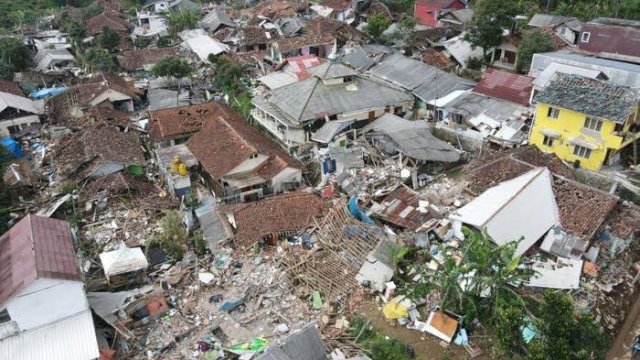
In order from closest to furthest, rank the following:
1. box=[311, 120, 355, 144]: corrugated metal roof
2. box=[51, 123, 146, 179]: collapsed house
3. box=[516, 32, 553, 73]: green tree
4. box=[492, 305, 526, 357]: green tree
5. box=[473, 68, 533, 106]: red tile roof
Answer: box=[492, 305, 526, 357]: green tree → box=[51, 123, 146, 179]: collapsed house → box=[311, 120, 355, 144]: corrugated metal roof → box=[473, 68, 533, 106]: red tile roof → box=[516, 32, 553, 73]: green tree

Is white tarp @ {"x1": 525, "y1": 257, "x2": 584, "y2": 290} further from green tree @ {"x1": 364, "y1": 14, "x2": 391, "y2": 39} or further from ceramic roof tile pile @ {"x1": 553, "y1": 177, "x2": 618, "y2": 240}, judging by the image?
green tree @ {"x1": 364, "y1": 14, "x2": 391, "y2": 39}

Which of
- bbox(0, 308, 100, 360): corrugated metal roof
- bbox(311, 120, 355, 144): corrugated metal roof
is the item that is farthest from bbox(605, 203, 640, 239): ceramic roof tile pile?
bbox(0, 308, 100, 360): corrugated metal roof

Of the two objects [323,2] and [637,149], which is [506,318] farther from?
[323,2]

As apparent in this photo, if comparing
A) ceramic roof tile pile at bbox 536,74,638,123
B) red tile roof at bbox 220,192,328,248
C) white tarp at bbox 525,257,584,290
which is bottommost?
white tarp at bbox 525,257,584,290

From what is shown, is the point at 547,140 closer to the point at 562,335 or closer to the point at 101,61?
the point at 562,335

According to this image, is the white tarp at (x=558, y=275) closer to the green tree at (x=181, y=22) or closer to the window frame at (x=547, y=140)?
the window frame at (x=547, y=140)

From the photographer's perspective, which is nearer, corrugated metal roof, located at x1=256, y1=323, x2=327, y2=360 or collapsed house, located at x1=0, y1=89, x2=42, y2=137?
corrugated metal roof, located at x1=256, y1=323, x2=327, y2=360

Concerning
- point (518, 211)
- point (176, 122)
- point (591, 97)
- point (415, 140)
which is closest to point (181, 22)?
point (176, 122)
